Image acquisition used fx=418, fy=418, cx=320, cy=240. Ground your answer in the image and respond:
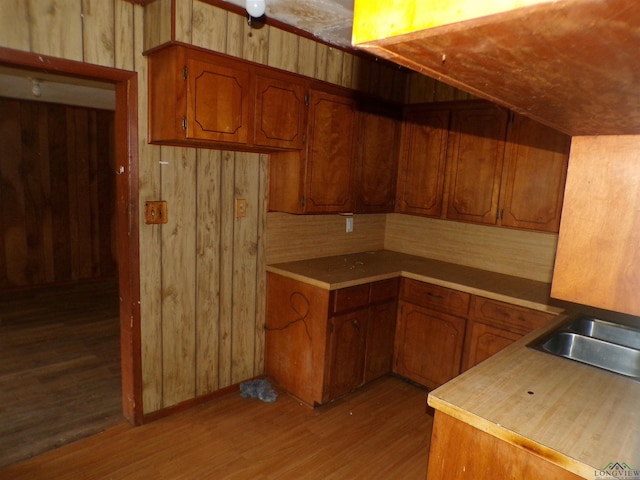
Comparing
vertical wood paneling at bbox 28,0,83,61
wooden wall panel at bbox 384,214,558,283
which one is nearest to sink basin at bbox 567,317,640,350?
wooden wall panel at bbox 384,214,558,283

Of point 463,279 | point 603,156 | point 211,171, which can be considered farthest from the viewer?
point 463,279

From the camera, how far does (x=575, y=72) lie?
1.57 ft

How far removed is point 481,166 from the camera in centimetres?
297

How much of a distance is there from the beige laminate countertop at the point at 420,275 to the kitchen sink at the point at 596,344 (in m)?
0.37

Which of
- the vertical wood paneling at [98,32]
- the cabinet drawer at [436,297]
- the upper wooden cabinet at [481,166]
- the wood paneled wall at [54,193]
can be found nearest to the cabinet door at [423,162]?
the upper wooden cabinet at [481,166]

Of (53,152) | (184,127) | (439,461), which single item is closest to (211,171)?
(184,127)

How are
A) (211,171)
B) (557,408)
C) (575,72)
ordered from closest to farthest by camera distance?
(575,72) < (557,408) < (211,171)

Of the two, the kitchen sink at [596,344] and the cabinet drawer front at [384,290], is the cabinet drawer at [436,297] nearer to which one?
the cabinet drawer front at [384,290]

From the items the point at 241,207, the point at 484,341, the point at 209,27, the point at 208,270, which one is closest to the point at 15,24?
the point at 209,27

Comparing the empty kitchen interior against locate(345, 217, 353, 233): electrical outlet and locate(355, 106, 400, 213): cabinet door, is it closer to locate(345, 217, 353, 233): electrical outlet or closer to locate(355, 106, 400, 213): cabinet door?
locate(345, 217, 353, 233): electrical outlet

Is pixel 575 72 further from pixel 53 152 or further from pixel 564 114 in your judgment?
pixel 53 152

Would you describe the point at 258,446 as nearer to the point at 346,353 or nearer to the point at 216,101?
the point at 346,353

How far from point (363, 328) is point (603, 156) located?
7.17 feet

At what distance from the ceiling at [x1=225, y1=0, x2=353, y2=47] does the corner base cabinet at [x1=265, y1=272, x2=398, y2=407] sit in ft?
5.17
